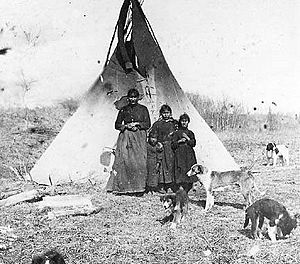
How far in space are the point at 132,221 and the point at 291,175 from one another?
4.64 meters

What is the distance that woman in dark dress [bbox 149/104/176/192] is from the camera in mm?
6539

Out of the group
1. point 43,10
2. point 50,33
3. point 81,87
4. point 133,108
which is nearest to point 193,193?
point 133,108

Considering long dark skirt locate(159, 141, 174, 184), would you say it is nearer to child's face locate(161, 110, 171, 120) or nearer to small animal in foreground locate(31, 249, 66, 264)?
child's face locate(161, 110, 171, 120)

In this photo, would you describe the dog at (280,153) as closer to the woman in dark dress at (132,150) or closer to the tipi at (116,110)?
the tipi at (116,110)

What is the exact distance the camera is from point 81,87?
27.6 metres

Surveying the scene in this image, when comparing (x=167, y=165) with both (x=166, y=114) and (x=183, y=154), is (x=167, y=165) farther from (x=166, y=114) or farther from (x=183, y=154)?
(x=166, y=114)

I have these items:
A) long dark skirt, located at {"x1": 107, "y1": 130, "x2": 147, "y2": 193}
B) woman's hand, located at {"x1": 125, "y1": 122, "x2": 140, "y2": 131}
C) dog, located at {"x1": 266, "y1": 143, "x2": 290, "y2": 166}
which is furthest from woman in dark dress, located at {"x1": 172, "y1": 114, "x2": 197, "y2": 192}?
dog, located at {"x1": 266, "y1": 143, "x2": 290, "y2": 166}

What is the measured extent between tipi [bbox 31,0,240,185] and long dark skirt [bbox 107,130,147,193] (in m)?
0.83

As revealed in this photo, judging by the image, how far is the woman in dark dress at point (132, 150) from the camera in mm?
Answer: 6668

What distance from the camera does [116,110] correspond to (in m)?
7.74

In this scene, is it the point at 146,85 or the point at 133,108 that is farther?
the point at 146,85

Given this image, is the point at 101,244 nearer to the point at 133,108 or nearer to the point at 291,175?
the point at 133,108

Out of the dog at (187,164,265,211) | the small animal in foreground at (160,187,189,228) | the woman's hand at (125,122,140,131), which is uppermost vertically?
the woman's hand at (125,122,140,131)

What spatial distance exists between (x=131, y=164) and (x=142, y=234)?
6.70 ft
